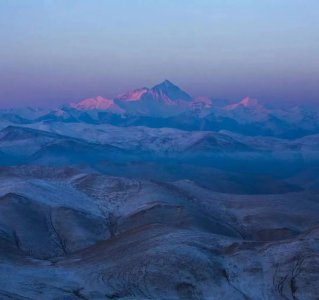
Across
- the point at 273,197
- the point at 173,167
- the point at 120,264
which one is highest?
the point at 120,264

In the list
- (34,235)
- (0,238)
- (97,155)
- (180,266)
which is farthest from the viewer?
(97,155)

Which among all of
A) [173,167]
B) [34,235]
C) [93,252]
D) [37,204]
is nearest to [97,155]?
[173,167]

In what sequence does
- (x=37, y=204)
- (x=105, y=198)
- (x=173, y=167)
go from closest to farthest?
(x=37, y=204) < (x=105, y=198) < (x=173, y=167)

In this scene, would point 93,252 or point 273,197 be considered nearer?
point 93,252

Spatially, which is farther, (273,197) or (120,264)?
(273,197)

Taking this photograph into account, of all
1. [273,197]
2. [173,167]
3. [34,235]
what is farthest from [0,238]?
[173,167]

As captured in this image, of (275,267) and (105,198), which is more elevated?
(275,267)

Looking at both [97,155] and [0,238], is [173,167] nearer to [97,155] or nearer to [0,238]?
[97,155]

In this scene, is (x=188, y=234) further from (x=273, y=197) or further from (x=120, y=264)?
(x=273, y=197)

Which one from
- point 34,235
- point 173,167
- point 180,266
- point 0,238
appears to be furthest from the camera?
point 173,167
